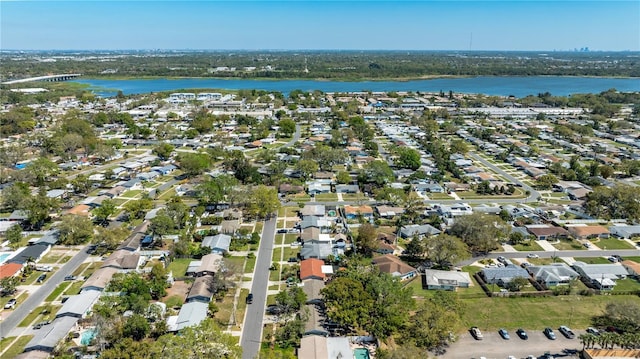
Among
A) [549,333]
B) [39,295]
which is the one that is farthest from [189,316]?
[549,333]

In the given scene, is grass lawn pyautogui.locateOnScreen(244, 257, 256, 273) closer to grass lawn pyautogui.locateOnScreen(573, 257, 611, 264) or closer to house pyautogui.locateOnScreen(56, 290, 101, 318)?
house pyautogui.locateOnScreen(56, 290, 101, 318)

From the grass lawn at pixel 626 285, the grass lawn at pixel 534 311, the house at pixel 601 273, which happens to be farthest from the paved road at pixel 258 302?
the grass lawn at pixel 626 285

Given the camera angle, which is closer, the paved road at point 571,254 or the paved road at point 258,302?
the paved road at point 258,302

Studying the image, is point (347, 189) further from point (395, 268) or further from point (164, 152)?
point (164, 152)

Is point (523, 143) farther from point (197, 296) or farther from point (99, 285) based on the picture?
point (99, 285)

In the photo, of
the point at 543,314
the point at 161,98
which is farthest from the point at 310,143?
the point at 161,98

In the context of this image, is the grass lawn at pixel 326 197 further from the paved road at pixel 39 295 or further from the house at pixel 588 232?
the house at pixel 588 232
